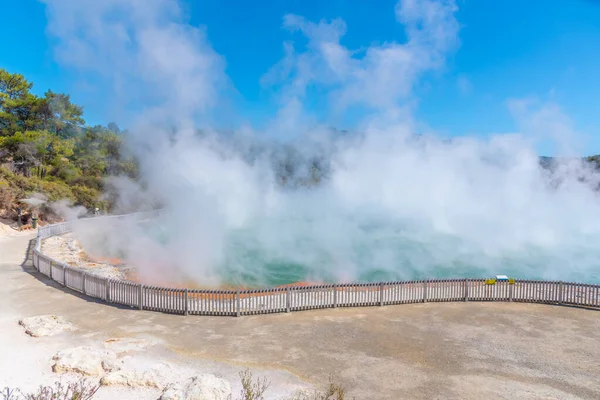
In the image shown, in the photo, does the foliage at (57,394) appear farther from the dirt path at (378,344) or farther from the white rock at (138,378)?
the dirt path at (378,344)

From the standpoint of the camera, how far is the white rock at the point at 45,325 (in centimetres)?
1086

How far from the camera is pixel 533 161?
37.8m

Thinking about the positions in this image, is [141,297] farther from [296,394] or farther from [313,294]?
[296,394]

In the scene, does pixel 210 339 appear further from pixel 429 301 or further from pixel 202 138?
pixel 202 138

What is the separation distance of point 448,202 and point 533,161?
871 centimetres

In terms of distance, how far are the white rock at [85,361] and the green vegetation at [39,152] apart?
2882cm

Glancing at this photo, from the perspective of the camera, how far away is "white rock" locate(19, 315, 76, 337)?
10.9 metres

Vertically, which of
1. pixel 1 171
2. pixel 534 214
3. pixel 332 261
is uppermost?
pixel 1 171

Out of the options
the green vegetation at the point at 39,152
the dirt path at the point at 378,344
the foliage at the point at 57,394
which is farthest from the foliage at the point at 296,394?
the green vegetation at the point at 39,152

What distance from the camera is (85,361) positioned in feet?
28.6

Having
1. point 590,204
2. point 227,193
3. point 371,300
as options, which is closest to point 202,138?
point 227,193

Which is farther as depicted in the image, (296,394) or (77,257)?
(77,257)

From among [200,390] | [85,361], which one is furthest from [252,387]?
[85,361]

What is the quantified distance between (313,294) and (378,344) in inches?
140
